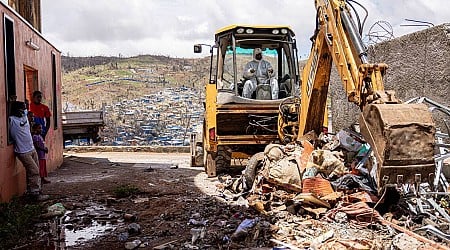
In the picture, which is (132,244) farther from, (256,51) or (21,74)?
(256,51)

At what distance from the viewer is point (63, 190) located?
28.5 ft

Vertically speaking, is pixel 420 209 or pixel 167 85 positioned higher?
pixel 167 85

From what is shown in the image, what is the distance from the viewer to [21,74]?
28.9 ft

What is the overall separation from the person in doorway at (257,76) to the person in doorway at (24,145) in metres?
4.25

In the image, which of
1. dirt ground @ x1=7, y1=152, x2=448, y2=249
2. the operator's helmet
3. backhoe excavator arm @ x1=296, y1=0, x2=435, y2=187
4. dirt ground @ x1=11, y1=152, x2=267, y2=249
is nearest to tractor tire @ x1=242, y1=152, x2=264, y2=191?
dirt ground @ x1=7, y1=152, x2=448, y2=249

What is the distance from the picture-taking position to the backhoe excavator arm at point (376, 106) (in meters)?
4.80

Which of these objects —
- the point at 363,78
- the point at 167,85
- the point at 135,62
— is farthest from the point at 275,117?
the point at 135,62

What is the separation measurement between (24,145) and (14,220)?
2163mm

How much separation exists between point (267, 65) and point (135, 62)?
29.1 meters

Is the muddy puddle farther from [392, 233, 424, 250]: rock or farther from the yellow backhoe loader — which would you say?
[392, 233, 424, 250]: rock

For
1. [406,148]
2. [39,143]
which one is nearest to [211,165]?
[39,143]

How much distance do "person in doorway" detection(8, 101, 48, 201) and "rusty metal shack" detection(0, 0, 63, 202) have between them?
117 millimetres

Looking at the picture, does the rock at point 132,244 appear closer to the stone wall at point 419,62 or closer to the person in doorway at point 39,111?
the stone wall at point 419,62

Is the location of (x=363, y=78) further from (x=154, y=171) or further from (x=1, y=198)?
(x=154, y=171)
